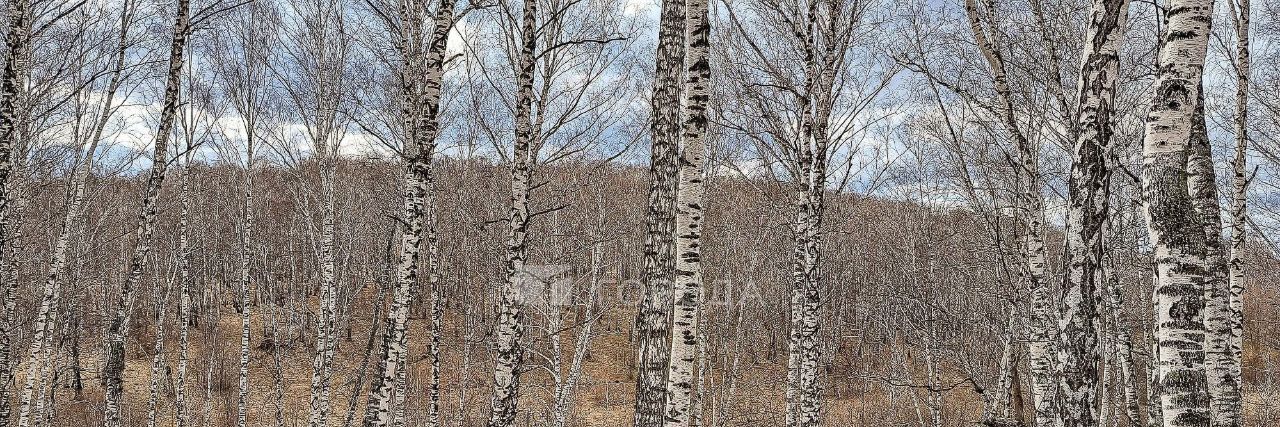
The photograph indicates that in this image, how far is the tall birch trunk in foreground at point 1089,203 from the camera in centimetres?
342

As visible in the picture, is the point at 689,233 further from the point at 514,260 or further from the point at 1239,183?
the point at 1239,183


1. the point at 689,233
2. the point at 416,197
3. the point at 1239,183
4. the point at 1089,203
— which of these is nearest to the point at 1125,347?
the point at 1239,183

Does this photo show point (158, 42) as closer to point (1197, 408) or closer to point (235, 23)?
point (235, 23)

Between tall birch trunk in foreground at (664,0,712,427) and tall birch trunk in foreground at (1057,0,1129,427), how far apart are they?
2.01 m

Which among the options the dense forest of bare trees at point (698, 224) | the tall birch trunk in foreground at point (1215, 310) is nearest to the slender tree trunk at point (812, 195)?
the dense forest of bare trees at point (698, 224)

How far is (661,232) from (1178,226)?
323 centimetres

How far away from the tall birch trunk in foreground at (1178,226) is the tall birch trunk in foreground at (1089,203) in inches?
29.3

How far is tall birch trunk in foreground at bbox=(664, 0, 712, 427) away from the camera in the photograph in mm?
4117

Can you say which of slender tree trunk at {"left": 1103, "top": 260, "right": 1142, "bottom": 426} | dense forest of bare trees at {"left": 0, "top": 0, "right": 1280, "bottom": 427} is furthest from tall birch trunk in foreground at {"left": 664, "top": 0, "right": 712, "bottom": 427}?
slender tree trunk at {"left": 1103, "top": 260, "right": 1142, "bottom": 426}

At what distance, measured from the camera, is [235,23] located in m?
9.91

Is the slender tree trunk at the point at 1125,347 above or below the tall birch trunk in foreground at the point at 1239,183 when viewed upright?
below

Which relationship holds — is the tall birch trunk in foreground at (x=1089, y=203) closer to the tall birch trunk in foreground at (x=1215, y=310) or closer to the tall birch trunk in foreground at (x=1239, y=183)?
the tall birch trunk in foreground at (x=1215, y=310)

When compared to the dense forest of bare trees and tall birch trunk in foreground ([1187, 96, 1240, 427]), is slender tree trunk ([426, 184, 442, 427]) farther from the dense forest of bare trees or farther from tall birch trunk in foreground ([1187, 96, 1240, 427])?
tall birch trunk in foreground ([1187, 96, 1240, 427])

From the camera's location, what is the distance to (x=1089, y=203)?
348 centimetres
